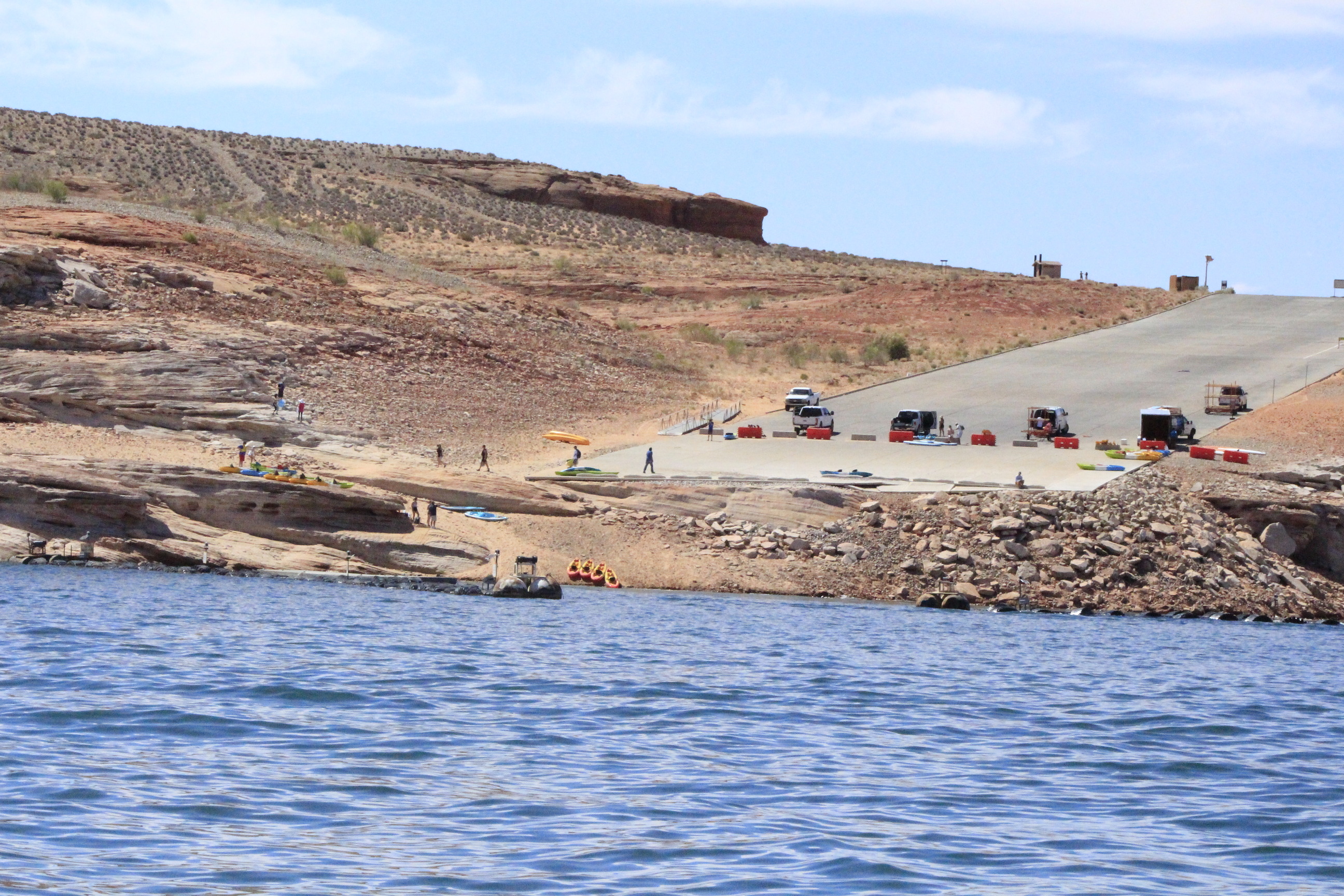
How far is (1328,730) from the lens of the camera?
20.2 meters

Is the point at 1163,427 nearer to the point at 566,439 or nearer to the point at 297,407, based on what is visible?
the point at 566,439

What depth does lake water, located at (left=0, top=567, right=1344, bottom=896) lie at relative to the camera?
433 inches

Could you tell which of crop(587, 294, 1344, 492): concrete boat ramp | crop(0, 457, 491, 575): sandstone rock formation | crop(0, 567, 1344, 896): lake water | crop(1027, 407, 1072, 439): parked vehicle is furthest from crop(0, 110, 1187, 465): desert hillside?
crop(0, 567, 1344, 896): lake water

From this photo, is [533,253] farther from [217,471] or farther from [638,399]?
[217,471]

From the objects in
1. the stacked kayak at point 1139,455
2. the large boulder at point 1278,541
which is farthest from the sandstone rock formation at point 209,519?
the stacked kayak at point 1139,455

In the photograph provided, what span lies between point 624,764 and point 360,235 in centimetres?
7794

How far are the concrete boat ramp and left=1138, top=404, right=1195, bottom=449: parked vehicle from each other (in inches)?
83.4

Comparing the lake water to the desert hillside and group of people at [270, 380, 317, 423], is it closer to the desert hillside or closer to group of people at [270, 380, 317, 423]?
group of people at [270, 380, 317, 423]

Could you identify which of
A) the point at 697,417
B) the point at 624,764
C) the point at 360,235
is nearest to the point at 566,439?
the point at 697,417

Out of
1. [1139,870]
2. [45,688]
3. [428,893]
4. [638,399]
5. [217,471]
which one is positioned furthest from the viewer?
[638,399]

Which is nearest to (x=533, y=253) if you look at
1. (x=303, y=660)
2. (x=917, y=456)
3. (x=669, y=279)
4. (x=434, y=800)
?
(x=669, y=279)

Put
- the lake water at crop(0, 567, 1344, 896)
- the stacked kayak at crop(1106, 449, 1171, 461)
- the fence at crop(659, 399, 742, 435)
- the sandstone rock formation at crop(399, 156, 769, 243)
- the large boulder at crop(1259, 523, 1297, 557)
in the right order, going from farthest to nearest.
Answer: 1. the sandstone rock formation at crop(399, 156, 769, 243)
2. the fence at crop(659, 399, 742, 435)
3. the stacked kayak at crop(1106, 449, 1171, 461)
4. the large boulder at crop(1259, 523, 1297, 557)
5. the lake water at crop(0, 567, 1344, 896)

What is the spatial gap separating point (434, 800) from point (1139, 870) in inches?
215

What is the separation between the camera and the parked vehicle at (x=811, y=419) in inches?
2237
